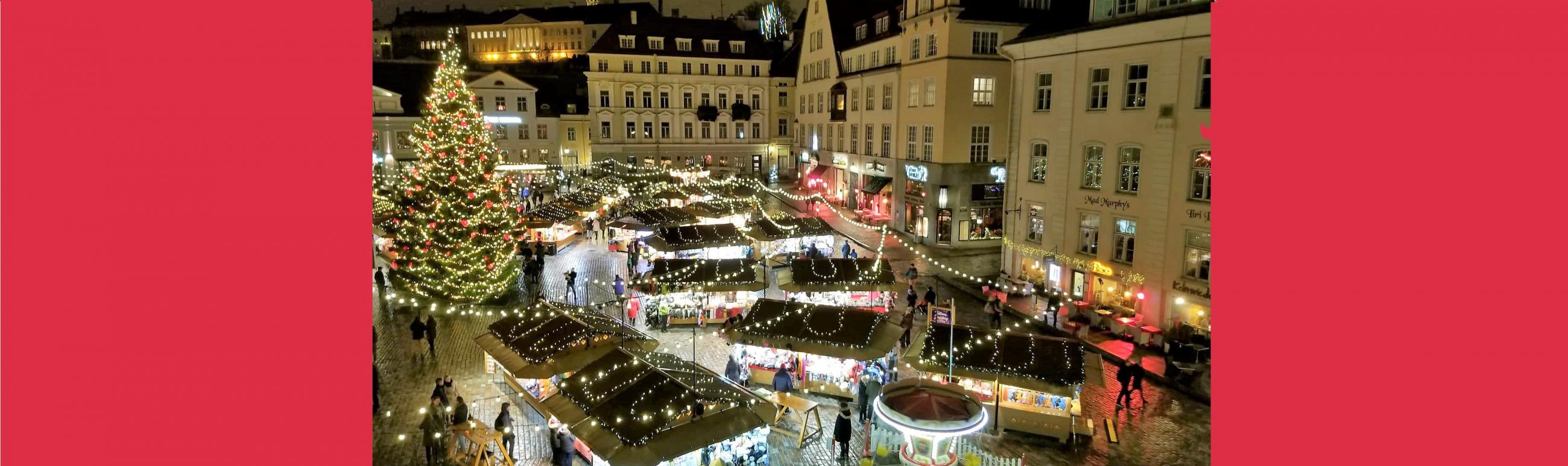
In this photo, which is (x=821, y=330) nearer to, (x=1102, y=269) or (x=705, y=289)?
(x=705, y=289)

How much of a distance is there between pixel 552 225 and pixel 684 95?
29778 mm

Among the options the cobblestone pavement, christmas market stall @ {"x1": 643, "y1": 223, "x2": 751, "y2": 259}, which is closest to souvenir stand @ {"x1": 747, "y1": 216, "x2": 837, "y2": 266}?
christmas market stall @ {"x1": 643, "y1": 223, "x2": 751, "y2": 259}

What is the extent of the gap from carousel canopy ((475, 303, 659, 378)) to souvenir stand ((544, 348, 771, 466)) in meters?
1.36

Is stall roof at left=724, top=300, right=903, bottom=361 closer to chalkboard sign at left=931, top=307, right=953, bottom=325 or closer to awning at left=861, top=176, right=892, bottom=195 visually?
chalkboard sign at left=931, top=307, right=953, bottom=325

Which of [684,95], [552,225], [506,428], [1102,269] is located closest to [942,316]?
[1102,269]

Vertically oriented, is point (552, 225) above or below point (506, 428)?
above

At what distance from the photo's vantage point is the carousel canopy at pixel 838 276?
21.1m

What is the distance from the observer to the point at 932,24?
32.0m

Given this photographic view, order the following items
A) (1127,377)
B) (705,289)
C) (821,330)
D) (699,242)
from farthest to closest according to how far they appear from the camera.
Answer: (699,242) < (705,289) < (821,330) < (1127,377)

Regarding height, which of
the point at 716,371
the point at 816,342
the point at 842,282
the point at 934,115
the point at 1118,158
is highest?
the point at 934,115

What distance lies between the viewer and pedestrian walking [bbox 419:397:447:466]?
12484 millimetres

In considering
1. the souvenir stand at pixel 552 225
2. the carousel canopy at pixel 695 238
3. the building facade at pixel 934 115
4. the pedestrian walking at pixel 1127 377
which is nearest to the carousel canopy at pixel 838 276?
the carousel canopy at pixel 695 238

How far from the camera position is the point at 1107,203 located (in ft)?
71.2

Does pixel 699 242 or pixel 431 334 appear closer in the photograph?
pixel 431 334
